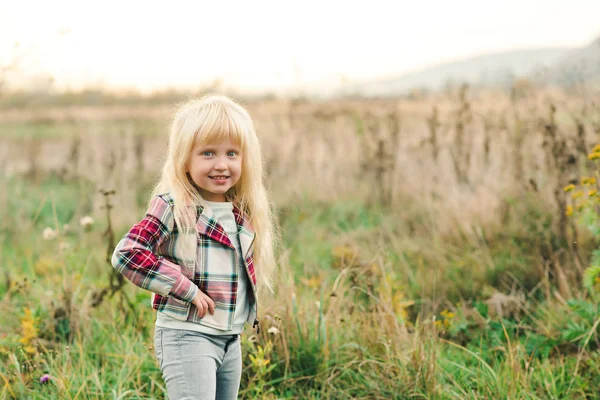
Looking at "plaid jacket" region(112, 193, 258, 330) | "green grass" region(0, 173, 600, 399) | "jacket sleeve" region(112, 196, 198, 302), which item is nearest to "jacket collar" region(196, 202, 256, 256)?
"plaid jacket" region(112, 193, 258, 330)

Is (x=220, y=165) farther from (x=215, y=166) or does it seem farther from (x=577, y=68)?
(x=577, y=68)

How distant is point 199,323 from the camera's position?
2.06 m

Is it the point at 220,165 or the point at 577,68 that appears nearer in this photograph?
the point at 220,165

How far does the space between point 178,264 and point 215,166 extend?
340 mm

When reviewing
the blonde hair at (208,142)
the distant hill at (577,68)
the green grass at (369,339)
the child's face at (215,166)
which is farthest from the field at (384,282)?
the child's face at (215,166)

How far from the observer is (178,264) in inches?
83.0

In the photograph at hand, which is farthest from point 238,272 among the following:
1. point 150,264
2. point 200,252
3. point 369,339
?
point 369,339

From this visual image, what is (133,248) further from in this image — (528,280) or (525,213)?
(525,213)

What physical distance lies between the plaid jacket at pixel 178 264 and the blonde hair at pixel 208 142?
37 millimetres

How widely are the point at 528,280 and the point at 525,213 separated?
0.63 meters

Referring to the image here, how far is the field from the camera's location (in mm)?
2902

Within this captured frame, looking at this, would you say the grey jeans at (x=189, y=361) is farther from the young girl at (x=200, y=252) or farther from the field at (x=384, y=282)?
the field at (x=384, y=282)

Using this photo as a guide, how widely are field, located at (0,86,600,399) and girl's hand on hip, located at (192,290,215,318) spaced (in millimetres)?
794

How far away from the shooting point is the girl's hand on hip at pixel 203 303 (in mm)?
2016
